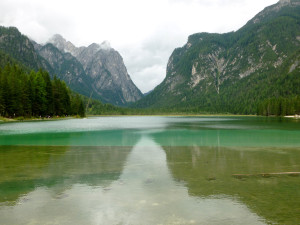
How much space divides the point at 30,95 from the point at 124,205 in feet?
331

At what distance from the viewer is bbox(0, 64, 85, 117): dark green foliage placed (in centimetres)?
9188

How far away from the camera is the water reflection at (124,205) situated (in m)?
8.77

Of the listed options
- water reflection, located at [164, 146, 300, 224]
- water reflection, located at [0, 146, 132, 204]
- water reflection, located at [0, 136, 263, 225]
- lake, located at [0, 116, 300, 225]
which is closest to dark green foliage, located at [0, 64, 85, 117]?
water reflection, located at [0, 146, 132, 204]

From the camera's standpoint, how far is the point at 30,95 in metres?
101

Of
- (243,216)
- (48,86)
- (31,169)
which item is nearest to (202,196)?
(243,216)

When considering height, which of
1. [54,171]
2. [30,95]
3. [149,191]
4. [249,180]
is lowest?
[249,180]

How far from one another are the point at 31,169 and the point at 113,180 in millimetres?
6190

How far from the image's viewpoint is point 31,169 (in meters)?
16.9

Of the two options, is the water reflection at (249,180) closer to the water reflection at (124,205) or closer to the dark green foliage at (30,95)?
the water reflection at (124,205)

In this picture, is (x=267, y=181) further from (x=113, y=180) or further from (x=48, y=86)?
(x=48, y=86)

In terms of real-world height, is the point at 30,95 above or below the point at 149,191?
above

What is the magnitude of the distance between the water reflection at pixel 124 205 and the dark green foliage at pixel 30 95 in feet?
288

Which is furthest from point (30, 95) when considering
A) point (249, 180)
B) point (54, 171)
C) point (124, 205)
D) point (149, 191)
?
point (124, 205)

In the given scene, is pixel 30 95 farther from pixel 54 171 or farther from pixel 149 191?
pixel 149 191
